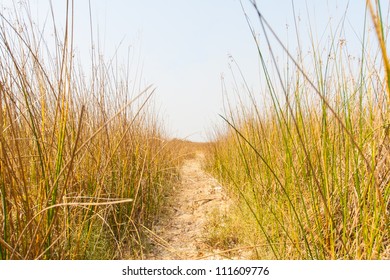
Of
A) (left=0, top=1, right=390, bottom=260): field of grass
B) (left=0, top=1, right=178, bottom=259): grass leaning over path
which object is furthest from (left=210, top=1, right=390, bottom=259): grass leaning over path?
(left=0, top=1, right=178, bottom=259): grass leaning over path

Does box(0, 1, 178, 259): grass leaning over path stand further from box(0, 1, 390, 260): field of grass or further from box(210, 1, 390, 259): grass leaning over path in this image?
box(210, 1, 390, 259): grass leaning over path

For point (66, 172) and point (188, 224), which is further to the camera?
point (188, 224)

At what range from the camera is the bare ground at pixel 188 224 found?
5.65 ft

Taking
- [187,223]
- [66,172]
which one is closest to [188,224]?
[187,223]

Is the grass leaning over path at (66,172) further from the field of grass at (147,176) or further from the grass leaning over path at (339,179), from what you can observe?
the grass leaning over path at (339,179)

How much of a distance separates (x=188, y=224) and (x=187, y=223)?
0.08 feet

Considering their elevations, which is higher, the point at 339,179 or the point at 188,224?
the point at 339,179

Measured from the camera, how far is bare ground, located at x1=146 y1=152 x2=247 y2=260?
172 centimetres

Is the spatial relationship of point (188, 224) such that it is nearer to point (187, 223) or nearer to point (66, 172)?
point (187, 223)

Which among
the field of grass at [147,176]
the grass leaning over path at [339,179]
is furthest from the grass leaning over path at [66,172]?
the grass leaning over path at [339,179]

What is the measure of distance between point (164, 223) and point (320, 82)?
169 centimetres

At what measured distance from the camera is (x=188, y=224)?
7.58 feet
